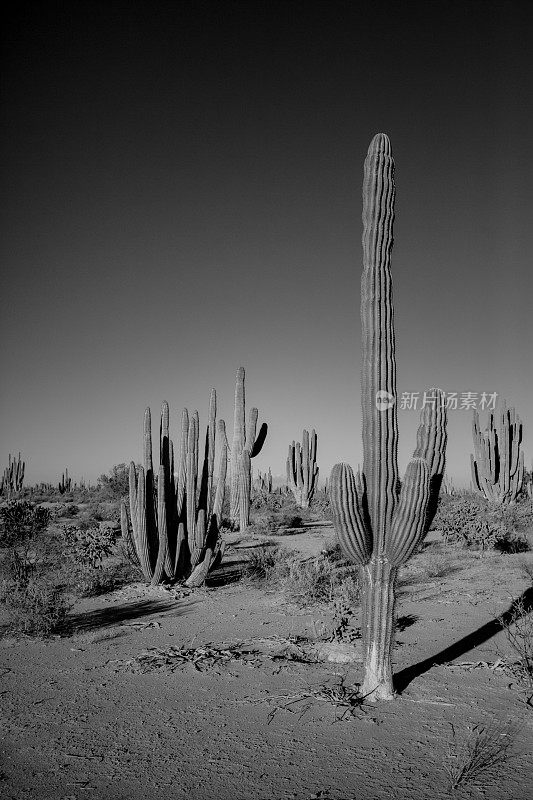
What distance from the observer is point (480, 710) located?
16.7 ft

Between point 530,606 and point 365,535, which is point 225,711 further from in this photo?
point 530,606

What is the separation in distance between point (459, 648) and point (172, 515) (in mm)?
5849

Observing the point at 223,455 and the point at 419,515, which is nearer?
the point at 419,515

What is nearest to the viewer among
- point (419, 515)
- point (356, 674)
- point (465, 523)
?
point (419, 515)

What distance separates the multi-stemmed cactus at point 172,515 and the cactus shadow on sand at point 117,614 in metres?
0.95

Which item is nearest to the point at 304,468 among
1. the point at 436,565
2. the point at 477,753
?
the point at 436,565

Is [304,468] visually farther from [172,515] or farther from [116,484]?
[172,515]

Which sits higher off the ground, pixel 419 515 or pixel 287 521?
pixel 419 515

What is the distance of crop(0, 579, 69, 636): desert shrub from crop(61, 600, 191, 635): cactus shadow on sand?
0.21m

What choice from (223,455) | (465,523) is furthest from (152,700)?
(465,523)

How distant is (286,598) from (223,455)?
23.5 ft

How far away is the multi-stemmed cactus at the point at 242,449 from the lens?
1769 cm

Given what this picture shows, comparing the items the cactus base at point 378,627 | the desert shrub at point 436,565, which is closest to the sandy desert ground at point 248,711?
the cactus base at point 378,627

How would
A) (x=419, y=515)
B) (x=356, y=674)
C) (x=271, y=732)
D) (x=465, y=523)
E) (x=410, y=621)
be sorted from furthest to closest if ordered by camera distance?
(x=465, y=523) → (x=410, y=621) → (x=356, y=674) → (x=419, y=515) → (x=271, y=732)
